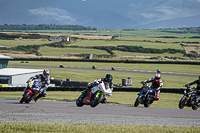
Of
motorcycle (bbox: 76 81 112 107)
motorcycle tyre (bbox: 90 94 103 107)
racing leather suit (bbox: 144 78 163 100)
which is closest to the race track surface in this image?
motorcycle tyre (bbox: 90 94 103 107)

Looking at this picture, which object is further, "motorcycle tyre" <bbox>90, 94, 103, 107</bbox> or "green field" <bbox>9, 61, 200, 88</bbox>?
"green field" <bbox>9, 61, 200, 88</bbox>

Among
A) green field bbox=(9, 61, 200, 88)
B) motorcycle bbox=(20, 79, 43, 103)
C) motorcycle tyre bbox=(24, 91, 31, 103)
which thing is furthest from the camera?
green field bbox=(9, 61, 200, 88)

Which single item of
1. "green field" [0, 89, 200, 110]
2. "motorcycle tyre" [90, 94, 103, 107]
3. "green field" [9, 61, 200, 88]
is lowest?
"green field" [0, 89, 200, 110]

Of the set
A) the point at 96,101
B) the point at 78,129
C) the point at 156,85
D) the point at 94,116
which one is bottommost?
the point at 78,129

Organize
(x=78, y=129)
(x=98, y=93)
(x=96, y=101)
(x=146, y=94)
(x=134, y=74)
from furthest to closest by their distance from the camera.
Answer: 1. (x=134, y=74)
2. (x=146, y=94)
3. (x=96, y=101)
4. (x=98, y=93)
5. (x=78, y=129)

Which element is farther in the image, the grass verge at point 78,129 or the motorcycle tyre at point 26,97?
the motorcycle tyre at point 26,97

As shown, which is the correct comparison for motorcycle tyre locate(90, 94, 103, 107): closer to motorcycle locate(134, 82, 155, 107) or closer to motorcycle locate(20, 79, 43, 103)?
motorcycle locate(134, 82, 155, 107)

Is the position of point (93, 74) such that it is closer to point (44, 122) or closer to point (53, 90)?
point (53, 90)

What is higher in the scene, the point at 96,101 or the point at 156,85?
the point at 156,85

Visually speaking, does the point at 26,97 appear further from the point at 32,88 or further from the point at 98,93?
the point at 98,93

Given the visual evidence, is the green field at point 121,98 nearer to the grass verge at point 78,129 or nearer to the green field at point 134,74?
the grass verge at point 78,129

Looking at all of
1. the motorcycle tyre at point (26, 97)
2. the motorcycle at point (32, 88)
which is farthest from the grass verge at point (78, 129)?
the motorcycle tyre at point (26, 97)

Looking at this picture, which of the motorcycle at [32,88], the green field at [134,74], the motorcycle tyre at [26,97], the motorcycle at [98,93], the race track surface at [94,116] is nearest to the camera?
the race track surface at [94,116]

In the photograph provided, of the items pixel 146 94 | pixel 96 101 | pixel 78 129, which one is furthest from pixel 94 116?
pixel 78 129
